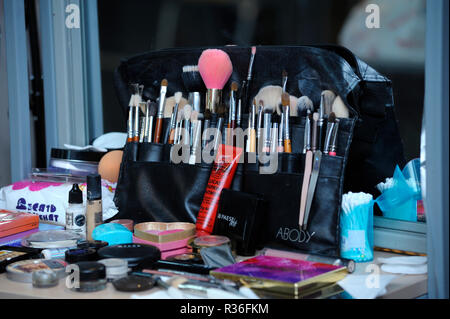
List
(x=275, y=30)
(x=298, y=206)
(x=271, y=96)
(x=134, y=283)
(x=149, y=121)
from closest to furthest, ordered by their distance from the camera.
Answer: (x=134, y=283), (x=298, y=206), (x=271, y=96), (x=149, y=121), (x=275, y=30)

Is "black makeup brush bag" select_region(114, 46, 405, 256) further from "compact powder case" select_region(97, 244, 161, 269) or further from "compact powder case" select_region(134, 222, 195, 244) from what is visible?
"compact powder case" select_region(97, 244, 161, 269)

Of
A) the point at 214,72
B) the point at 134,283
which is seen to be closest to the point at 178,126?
the point at 214,72

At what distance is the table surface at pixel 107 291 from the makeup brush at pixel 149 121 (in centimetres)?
44

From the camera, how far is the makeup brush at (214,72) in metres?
1.10

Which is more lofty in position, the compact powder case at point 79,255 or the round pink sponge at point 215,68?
the round pink sponge at point 215,68

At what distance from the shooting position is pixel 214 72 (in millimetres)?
1103

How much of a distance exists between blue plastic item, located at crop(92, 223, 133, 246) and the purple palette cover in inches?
9.9

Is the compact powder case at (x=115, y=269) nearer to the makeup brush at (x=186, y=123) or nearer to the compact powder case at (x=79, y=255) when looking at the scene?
the compact powder case at (x=79, y=255)

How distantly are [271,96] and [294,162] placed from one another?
161mm

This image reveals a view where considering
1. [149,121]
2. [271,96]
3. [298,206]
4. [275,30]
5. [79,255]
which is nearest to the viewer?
[79,255]

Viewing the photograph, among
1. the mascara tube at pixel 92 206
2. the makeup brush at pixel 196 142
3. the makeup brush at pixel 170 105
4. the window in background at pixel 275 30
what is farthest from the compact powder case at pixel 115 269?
the window in background at pixel 275 30

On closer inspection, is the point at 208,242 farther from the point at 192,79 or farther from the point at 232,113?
the point at 192,79

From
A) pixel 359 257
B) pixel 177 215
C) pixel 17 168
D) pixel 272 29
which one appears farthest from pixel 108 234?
pixel 272 29
